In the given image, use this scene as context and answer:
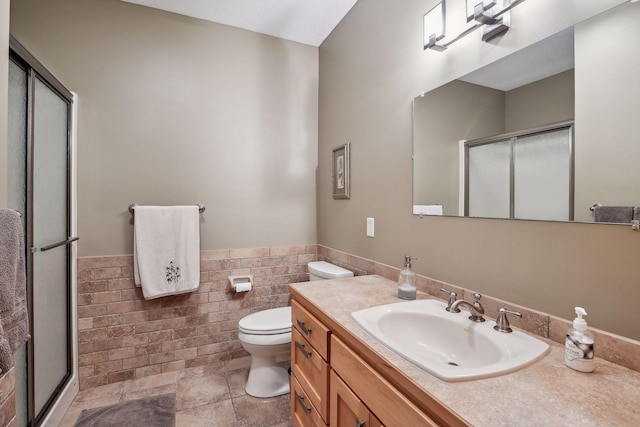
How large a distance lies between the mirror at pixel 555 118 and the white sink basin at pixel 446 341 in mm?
396

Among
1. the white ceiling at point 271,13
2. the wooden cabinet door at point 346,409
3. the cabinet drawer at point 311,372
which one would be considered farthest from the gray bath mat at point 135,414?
the white ceiling at point 271,13

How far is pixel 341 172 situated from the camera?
2131 millimetres

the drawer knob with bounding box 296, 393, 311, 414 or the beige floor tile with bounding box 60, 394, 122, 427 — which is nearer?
the drawer knob with bounding box 296, 393, 311, 414

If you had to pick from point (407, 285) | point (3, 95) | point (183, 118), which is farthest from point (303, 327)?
point (183, 118)

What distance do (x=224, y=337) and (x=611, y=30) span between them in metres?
2.52

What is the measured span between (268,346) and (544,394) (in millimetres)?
1458

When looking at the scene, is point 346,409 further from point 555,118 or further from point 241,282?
point 241,282

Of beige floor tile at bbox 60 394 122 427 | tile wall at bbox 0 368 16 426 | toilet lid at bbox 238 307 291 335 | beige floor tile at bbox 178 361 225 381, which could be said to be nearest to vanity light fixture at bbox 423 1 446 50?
toilet lid at bbox 238 307 291 335

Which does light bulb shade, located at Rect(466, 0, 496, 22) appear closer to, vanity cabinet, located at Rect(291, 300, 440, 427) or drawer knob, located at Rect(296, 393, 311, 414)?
vanity cabinet, located at Rect(291, 300, 440, 427)

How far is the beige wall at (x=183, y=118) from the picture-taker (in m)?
1.88

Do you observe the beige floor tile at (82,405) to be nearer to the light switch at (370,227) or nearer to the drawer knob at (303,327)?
the drawer knob at (303,327)

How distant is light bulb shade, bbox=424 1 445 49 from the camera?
1243 millimetres

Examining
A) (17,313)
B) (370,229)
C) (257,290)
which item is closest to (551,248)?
(370,229)

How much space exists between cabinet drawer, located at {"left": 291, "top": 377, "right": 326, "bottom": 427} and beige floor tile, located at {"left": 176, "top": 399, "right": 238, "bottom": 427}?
44 cm
